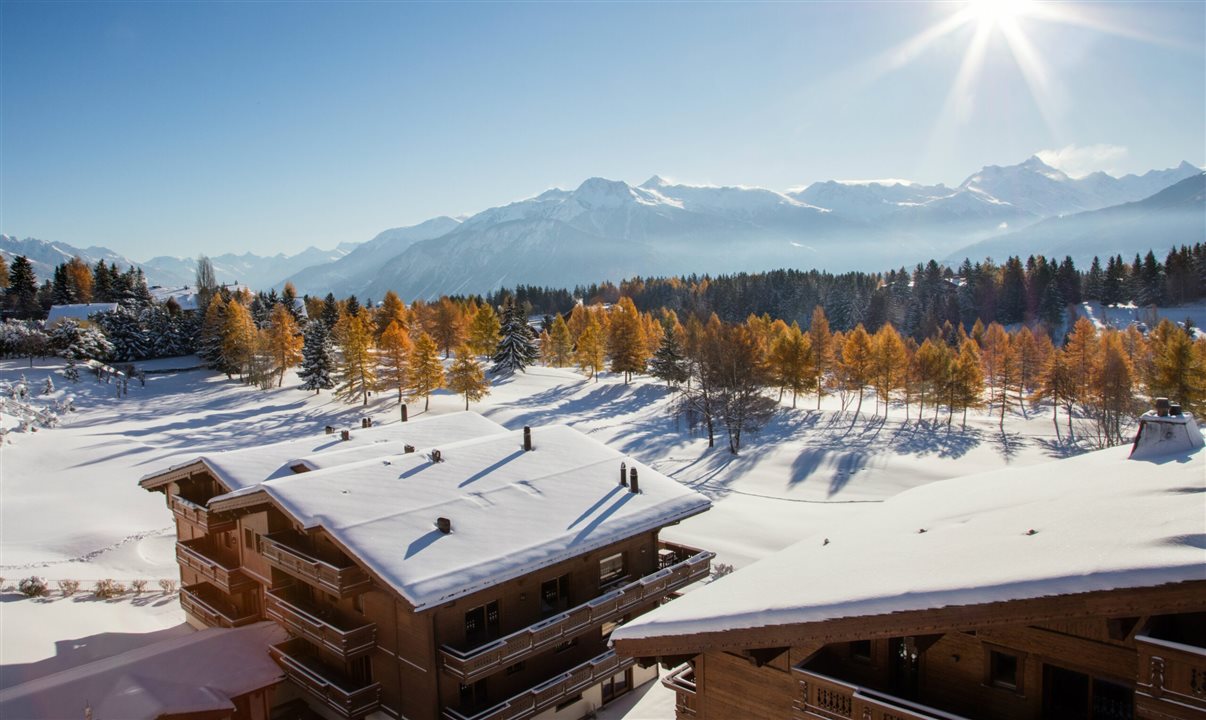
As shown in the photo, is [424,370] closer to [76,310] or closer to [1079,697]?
[1079,697]

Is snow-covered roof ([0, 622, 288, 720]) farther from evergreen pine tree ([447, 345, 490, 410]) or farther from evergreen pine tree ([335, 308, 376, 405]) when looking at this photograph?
evergreen pine tree ([335, 308, 376, 405])

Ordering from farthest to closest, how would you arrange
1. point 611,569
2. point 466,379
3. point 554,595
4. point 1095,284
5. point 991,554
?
point 1095,284 → point 466,379 → point 611,569 → point 554,595 → point 991,554

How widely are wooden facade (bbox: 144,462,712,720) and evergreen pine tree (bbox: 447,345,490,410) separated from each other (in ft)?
149

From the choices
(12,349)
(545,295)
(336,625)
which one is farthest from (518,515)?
(545,295)

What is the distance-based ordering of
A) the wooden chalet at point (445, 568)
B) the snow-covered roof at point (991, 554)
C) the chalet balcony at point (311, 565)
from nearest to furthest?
the snow-covered roof at point (991, 554) → the wooden chalet at point (445, 568) → the chalet balcony at point (311, 565)

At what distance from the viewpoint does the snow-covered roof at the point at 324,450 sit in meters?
22.6

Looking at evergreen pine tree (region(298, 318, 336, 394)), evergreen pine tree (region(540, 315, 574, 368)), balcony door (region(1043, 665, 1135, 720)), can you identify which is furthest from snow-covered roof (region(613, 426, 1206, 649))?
evergreen pine tree (region(540, 315, 574, 368))

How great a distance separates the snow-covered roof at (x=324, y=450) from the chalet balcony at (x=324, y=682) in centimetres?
546

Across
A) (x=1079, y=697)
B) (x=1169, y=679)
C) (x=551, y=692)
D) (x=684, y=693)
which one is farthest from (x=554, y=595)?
(x=1169, y=679)

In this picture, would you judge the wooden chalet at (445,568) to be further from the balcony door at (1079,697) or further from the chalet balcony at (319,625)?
the balcony door at (1079,697)

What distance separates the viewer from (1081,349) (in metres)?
68.1

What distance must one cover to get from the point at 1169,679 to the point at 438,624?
14421 mm

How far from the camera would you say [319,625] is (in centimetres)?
1827

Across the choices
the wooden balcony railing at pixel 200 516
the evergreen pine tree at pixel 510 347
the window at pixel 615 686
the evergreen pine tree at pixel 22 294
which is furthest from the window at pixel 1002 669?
the evergreen pine tree at pixel 22 294
